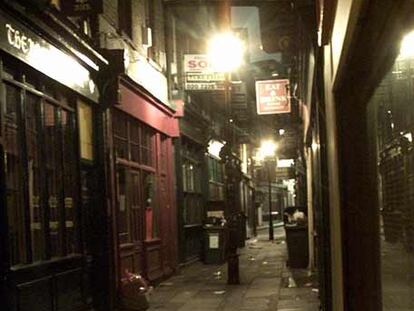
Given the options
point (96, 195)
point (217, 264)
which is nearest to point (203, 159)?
point (217, 264)

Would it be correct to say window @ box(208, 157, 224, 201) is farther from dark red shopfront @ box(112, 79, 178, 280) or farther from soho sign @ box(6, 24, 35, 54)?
soho sign @ box(6, 24, 35, 54)

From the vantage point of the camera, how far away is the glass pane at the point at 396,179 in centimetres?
298

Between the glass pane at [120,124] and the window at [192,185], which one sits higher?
the glass pane at [120,124]

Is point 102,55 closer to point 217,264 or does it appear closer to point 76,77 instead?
point 76,77

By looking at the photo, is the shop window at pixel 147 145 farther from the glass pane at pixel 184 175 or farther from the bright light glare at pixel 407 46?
the bright light glare at pixel 407 46

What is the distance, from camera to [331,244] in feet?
22.8

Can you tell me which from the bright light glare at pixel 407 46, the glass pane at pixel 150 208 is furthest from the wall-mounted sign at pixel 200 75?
the bright light glare at pixel 407 46

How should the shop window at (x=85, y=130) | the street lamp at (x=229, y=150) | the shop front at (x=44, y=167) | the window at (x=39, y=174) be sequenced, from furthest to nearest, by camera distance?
the street lamp at (x=229, y=150), the shop window at (x=85, y=130), the window at (x=39, y=174), the shop front at (x=44, y=167)

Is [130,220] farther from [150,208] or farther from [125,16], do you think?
[125,16]

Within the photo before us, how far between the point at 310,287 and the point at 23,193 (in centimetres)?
746

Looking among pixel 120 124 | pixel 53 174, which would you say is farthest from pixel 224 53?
pixel 53 174

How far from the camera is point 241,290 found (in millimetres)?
14008

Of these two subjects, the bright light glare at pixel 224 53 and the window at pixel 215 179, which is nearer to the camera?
the bright light glare at pixel 224 53

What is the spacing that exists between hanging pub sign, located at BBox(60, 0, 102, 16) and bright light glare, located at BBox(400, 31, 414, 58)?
7.29 m
